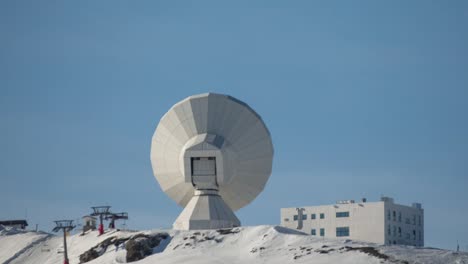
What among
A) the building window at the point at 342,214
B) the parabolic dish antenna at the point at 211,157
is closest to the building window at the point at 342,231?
the building window at the point at 342,214

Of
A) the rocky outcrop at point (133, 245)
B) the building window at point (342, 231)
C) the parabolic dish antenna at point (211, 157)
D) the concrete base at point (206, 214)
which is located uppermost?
the parabolic dish antenna at point (211, 157)

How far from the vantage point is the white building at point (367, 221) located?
164m

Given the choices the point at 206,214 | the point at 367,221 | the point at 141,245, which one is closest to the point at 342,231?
the point at 367,221

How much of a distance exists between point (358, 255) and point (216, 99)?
28350 millimetres

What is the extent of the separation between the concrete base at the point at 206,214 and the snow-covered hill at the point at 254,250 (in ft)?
14.3

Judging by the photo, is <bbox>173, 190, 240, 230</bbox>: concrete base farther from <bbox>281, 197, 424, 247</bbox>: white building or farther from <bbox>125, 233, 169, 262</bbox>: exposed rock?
<bbox>281, 197, 424, 247</bbox>: white building

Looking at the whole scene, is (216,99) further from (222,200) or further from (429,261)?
(429,261)

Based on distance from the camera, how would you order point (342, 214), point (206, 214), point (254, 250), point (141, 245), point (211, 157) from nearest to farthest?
point (254, 250)
point (141, 245)
point (211, 157)
point (206, 214)
point (342, 214)

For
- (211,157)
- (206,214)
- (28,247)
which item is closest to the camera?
(211,157)

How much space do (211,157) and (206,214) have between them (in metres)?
5.54

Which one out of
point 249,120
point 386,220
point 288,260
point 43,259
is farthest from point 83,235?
point 386,220

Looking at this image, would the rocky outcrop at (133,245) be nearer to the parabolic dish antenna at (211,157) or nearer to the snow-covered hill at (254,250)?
the snow-covered hill at (254,250)

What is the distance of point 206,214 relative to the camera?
116m

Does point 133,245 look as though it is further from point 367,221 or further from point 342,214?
point 342,214
